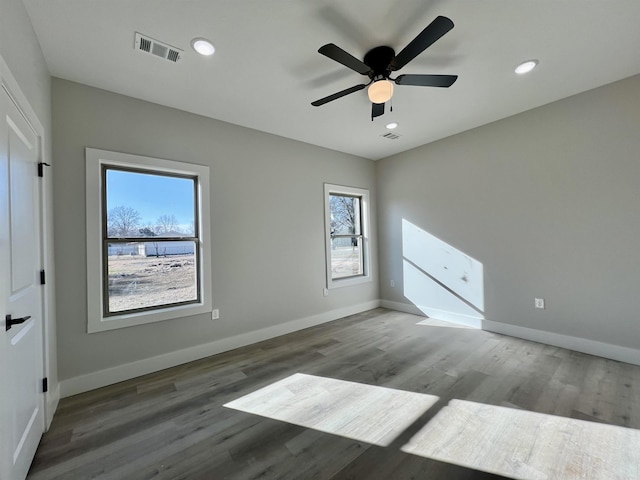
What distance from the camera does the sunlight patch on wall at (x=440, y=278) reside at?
153 inches

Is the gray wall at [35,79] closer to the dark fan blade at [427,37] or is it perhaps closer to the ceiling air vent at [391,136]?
the dark fan blade at [427,37]

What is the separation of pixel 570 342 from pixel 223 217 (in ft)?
14.4

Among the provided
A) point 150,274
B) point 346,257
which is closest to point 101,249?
point 150,274

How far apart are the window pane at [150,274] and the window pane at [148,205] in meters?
0.15

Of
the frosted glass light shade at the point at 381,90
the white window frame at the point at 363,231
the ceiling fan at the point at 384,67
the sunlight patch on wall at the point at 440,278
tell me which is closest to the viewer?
the ceiling fan at the point at 384,67

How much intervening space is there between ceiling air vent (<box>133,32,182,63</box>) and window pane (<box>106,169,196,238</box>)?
121cm

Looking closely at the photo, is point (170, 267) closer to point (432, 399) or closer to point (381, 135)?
point (432, 399)

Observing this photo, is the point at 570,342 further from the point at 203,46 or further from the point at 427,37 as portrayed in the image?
the point at 203,46

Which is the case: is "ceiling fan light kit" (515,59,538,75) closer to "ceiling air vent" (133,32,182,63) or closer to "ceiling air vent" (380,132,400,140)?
"ceiling air vent" (380,132,400,140)

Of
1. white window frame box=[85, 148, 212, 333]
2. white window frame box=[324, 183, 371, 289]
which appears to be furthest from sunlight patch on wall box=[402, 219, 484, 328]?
white window frame box=[85, 148, 212, 333]

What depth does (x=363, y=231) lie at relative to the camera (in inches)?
201

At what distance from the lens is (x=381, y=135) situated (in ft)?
13.0

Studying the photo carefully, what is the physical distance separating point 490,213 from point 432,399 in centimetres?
269

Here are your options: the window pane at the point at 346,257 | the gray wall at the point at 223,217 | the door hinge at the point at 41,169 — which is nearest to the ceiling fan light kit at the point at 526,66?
the gray wall at the point at 223,217
